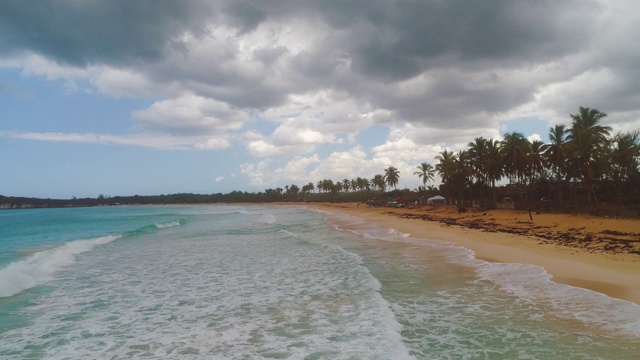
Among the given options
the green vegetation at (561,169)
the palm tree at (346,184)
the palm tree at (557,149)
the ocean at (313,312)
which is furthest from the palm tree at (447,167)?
the palm tree at (346,184)

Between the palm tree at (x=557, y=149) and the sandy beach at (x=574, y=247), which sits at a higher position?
the palm tree at (x=557, y=149)

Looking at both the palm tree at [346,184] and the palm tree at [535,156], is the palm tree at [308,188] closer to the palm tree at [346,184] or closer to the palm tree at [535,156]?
the palm tree at [346,184]

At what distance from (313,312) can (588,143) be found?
117 feet

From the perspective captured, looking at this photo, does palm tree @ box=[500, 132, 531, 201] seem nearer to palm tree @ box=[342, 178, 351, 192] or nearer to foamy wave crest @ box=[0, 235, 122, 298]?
foamy wave crest @ box=[0, 235, 122, 298]

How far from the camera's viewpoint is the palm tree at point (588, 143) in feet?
114

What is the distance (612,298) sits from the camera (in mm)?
10164

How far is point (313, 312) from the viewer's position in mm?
10180

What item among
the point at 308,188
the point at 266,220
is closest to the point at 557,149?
the point at 266,220

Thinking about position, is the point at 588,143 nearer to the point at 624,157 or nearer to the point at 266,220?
the point at 624,157

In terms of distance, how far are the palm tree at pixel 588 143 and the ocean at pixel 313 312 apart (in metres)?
25.9

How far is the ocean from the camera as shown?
7.70m

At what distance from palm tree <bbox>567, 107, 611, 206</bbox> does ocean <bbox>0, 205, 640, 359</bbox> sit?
25.9 meters

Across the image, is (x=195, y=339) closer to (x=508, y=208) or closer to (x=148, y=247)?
(x=148, y=247)

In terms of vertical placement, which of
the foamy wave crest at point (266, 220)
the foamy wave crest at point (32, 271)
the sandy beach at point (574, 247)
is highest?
the sandy beach at point (574, 247)
